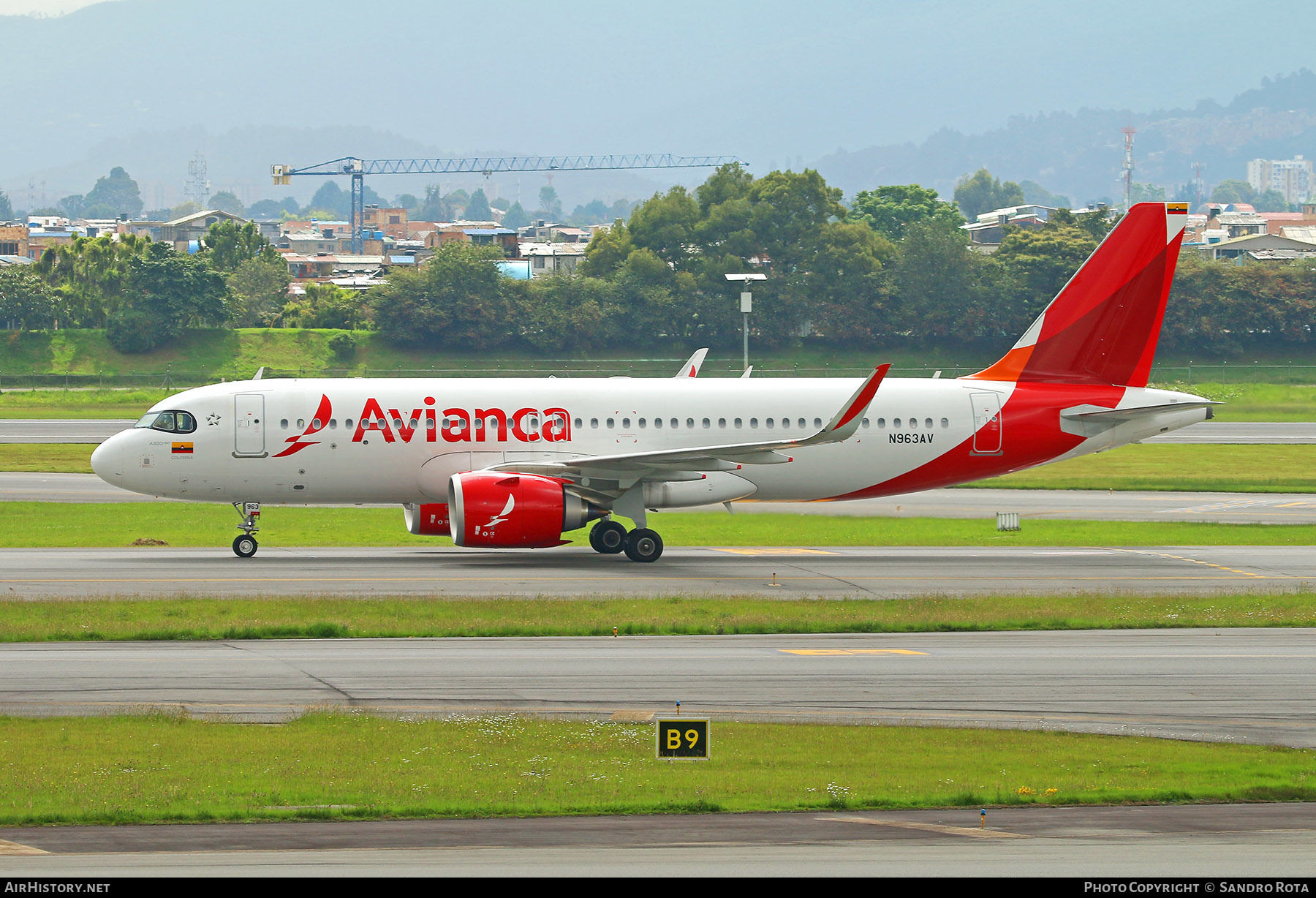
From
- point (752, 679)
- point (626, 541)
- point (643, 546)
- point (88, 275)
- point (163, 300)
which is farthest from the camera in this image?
point (88, 275)

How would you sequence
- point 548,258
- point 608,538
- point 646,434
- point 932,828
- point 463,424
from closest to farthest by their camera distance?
point 932,828 < point 463,424 < point 608,538 < point 646,434 < point 548,258

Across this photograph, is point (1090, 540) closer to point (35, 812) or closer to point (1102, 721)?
point (1102, 721)

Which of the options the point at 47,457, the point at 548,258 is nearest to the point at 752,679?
the point at 47,457

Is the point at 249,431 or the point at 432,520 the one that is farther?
the point at 249,431

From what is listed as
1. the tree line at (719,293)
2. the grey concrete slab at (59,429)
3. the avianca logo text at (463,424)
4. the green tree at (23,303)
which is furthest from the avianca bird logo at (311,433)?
the green tree at (23,303)

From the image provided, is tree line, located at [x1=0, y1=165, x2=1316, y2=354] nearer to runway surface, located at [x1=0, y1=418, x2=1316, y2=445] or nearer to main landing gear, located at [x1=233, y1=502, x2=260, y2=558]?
runway surface, located at [x1=0, y1=418, x2=1316, y2=445]

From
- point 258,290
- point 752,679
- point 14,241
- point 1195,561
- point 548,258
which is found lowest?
point 1195,561

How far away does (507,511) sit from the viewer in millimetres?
Result: 34406

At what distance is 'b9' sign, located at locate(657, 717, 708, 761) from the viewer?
16.2 metres

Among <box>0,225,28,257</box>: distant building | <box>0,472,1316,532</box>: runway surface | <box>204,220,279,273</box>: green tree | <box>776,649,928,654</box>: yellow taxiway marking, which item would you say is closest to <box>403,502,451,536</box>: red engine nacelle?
<box>0,472,1316,532</box>: runway surface

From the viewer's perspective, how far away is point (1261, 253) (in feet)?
499

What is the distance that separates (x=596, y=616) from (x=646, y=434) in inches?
432

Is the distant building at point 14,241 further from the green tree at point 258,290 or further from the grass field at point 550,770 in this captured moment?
the grass field at point 550,770

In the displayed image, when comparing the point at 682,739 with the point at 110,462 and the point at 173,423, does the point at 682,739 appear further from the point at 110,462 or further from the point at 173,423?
the point at 110,462
